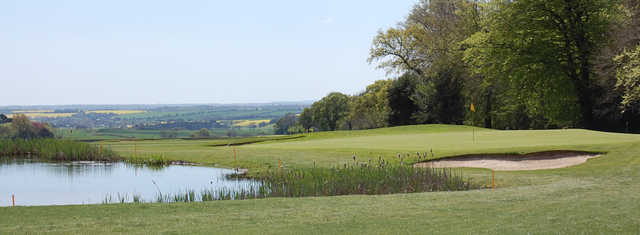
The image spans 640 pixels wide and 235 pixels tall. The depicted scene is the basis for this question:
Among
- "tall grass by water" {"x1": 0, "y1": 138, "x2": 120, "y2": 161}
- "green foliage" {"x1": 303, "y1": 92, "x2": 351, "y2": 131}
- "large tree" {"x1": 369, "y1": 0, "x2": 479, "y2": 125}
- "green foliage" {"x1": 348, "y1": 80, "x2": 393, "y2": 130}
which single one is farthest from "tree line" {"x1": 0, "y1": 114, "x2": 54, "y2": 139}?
"green foliage" {"x1": 303, "y1": 92, "x2": 351, "y2": 131}

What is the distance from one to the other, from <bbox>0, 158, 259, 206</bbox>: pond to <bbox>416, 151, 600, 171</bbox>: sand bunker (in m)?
6.93

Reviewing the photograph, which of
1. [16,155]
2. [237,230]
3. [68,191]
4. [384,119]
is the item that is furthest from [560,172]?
[384,119]

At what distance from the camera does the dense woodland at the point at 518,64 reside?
33.8 meters

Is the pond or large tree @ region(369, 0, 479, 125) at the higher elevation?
large tree @ region(369, 0, 479, 125)

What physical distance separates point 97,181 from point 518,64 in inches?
1041

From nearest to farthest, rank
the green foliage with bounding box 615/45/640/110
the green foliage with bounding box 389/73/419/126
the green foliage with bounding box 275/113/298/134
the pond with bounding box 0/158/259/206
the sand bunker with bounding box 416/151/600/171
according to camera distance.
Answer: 1. the pond with bounding box 0/158/259/206
2. the sand bunker with bounding box 416/151/600/171
3. the green foliage with bounding box 615/45/640/110
4. the green foliage with bounding box 389/73/419/126
5. the green foliage with bounding box 275/113/298/134

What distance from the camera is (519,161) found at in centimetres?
1923

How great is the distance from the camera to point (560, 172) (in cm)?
1667

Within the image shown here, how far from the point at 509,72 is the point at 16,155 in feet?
95.7

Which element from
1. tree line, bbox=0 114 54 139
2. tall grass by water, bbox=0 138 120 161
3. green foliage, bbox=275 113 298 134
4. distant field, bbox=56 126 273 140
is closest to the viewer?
tall grass by water, bbox=0 138 120 161

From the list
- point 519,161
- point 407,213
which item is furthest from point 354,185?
point 519,161

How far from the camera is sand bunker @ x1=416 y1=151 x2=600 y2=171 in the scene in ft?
60.8

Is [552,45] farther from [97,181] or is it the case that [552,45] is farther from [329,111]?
[329,111]

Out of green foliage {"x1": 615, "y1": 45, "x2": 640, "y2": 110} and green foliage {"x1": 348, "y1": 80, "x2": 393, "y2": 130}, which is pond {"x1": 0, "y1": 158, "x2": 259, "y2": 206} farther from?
green foliage {"x1": 348, "y1": 80, "x2": 393, "y2": 130}
